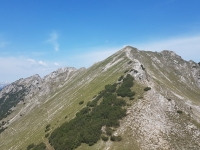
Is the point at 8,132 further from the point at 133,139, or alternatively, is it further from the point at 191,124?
the point at 191,124

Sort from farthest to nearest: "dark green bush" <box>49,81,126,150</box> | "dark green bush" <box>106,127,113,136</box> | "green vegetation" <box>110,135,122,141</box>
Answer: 1. "dark green bush" <box>49,81,126,150</box>
2. "dark green bush" <box>106,127,113,136</box>
3. "green vegetation" <box>110,135,122,141</box>

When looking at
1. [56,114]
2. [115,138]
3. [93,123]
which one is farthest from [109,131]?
[56,114]

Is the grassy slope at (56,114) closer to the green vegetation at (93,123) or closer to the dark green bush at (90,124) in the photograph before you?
the green vegetation at (93,123)

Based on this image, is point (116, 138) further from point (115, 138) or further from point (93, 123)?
point (93, 123)

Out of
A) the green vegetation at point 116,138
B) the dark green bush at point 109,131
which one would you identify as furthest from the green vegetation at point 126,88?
the green vegetation at point 116,138

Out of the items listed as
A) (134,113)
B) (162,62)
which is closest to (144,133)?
(134,113)

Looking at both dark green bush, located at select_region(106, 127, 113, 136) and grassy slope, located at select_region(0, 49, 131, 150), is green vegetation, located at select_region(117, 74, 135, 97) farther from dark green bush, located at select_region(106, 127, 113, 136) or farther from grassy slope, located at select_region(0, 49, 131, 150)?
dark green bush, located at select_region(106, 127, 113, 136)

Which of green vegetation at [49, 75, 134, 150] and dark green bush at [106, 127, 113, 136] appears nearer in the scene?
dark green bush at [106, 127, 113, 136]

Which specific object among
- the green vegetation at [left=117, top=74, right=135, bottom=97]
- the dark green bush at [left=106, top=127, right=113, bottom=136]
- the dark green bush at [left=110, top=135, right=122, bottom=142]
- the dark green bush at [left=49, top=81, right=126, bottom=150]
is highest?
the green vegetation at [left=117, top=74, right=135, bottom=97]

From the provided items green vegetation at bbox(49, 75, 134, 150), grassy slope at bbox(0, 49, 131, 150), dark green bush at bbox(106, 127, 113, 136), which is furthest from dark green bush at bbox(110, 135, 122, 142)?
grassy slope at bbox(0, 49, 131, 150)
